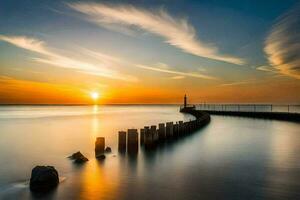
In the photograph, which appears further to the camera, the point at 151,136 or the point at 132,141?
the point at 151,136

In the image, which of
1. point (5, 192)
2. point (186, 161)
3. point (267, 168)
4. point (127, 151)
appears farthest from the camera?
point (127, 151)

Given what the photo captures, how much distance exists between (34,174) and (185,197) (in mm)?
4866

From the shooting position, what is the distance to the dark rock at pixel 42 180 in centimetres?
882

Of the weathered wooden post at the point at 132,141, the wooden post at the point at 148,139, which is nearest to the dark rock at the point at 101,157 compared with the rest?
the weathered wooden post at the point at 132,141

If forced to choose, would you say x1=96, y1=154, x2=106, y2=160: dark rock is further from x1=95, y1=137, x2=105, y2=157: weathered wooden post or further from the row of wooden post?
the row of wooden post

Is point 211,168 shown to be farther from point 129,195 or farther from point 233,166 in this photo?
point 129,195

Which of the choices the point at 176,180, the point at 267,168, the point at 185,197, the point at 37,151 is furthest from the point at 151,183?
the point at 37,151

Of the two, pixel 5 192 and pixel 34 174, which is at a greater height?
pixel 34 174

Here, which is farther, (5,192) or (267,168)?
(267,168)

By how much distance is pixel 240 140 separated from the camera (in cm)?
2162

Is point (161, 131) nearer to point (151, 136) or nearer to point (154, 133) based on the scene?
point (154, 133)

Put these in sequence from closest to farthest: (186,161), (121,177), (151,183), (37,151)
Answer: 1. (151,183)
2. (121,177)
3. (186,161)
4. (37,151)

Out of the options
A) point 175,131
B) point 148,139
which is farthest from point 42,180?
point 175,131

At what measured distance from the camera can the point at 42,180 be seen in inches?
352
